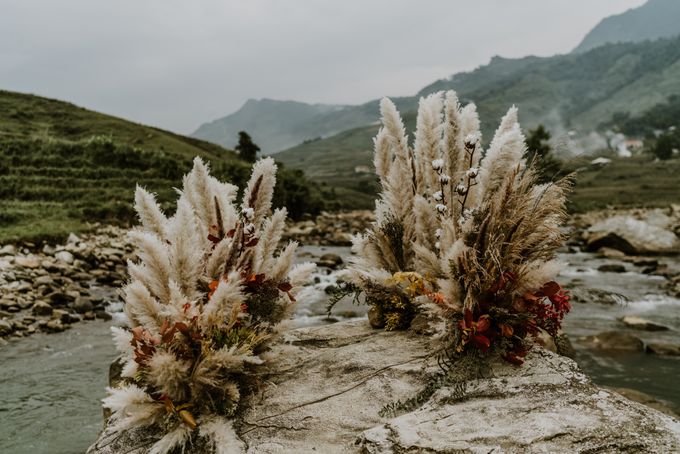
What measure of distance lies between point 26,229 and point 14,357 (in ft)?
49.8

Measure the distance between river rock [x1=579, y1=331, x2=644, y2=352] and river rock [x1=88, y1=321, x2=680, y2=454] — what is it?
924 centimetres

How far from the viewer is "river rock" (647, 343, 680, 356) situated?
33.6 feet

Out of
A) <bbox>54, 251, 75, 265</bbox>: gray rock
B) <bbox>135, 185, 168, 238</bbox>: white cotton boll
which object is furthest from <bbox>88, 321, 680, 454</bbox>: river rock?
<bbox>54, 251, 75, 265</bbox>: gray rock

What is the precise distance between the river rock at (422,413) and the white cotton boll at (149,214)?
106 cm

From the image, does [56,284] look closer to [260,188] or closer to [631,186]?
[260,188]

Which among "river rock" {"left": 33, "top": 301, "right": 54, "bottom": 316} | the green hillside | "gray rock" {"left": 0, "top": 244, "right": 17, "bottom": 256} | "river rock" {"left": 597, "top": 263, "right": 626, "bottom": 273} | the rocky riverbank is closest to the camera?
the rocky riverbank

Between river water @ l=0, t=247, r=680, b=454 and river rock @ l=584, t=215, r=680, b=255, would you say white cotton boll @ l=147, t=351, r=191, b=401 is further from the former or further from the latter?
river rock @ l=584, t=215, r=680, b=255

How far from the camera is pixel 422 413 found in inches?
→ 95.0

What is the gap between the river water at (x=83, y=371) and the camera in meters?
6.24

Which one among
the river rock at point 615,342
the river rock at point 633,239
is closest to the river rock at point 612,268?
the river rock at point 633,239

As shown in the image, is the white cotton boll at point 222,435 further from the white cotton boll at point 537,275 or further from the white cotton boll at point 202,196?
the white cotton boll at point 537,275

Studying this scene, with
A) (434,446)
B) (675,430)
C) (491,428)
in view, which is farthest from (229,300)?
(675,430)

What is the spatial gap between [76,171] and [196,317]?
4292cm

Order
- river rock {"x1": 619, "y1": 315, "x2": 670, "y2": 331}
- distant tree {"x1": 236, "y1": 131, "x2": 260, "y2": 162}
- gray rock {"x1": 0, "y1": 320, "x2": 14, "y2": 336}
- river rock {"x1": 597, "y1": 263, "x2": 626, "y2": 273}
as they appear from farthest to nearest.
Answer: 1. distant tree {"x1": 236, "y1": 131, "x2": 260, "y2": 162}
2. river rock {"x1": 597, "y1": 263, "x2": 626, "y2": 273}
3. river rock {"x1": 619, "y1": 315, "x2": 670, "y2": 331}
4. gray rock {"x1": 0, "y1": 320, "x2": 14, "y2": 336}
